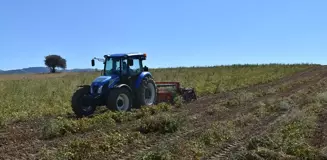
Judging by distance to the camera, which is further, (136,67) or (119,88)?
(136,67)

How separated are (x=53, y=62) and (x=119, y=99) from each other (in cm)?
7500

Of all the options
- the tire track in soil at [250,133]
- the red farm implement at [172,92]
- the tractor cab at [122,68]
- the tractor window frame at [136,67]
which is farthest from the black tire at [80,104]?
the tire track in soil at [250,133]

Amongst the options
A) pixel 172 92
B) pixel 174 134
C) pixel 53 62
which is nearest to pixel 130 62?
pixel 172 92

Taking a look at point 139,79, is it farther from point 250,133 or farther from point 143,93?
point 250,133

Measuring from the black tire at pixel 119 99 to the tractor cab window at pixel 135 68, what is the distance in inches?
39.2

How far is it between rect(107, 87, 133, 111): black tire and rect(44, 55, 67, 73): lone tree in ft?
244

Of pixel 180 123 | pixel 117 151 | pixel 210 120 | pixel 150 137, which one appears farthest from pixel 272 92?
pixel 117 151

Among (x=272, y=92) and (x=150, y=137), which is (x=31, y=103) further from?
(x=272, y=92)

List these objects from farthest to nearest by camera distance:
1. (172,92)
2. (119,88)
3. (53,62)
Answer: (53,62) < (172,92) < (119,88)

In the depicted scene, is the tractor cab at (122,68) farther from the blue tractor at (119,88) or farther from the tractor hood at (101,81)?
the tractor hood at (101,81)

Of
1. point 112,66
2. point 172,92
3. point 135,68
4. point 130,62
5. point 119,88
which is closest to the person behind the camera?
point 119,88

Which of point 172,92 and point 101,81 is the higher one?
point 101,81

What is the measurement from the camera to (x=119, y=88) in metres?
12.7

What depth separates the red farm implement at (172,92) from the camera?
50.9 ft
